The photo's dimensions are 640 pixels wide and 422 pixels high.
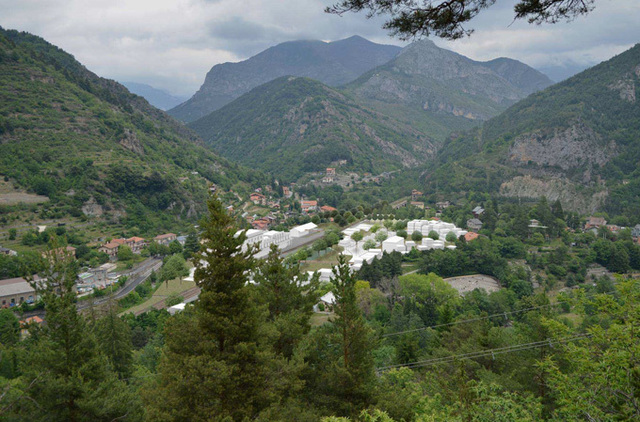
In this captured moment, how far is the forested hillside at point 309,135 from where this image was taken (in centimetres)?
11312

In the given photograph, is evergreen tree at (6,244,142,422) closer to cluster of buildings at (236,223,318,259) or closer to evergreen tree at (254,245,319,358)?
evergreen tree at (254,245,319,358)

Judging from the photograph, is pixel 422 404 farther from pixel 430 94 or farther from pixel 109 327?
pixel 430 94

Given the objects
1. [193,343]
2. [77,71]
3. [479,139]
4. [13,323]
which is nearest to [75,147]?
[13,323]

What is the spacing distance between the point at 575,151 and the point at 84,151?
3475 inches

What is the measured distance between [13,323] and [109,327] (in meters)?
11.5

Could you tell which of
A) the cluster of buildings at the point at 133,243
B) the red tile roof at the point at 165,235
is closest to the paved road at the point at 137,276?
the cluster of buildings at the point at 133,243

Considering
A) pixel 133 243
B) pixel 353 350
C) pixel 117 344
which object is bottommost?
pixel 117 344

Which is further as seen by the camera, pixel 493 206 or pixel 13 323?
pixel 493 206

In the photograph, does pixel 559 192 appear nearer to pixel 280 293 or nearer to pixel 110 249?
pixel 280 293

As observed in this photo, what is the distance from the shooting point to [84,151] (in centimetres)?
5466

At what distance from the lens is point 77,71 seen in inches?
3492

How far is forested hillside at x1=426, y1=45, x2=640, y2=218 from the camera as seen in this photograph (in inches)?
2534

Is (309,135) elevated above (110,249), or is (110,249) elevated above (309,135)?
(309,135)

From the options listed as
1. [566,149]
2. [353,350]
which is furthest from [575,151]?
[353,350]
